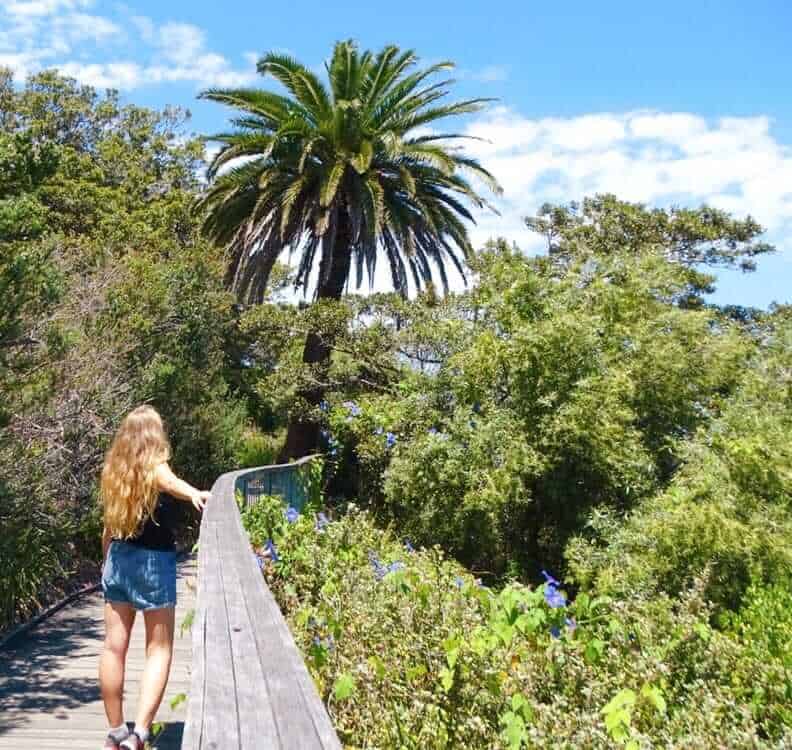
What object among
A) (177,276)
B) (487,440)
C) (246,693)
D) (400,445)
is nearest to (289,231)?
(177,276)

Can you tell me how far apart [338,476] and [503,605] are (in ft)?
37.2

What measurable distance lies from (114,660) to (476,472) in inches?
330

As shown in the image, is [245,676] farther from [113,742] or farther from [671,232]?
[671,232]

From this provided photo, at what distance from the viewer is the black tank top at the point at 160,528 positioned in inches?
161

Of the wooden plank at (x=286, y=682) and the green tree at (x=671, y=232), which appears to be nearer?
the wooden plank at (x=286, y=682)

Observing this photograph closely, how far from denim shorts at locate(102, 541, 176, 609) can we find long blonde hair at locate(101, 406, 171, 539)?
91 mm

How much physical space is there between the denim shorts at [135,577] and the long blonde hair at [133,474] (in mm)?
91

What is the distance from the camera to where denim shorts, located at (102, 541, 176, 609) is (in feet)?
13.4

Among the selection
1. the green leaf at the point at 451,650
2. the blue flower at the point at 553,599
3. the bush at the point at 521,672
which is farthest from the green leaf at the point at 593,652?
the green leaf at the point at 451,650

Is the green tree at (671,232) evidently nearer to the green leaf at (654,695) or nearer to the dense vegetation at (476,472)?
the dense vegetation at (476,472)

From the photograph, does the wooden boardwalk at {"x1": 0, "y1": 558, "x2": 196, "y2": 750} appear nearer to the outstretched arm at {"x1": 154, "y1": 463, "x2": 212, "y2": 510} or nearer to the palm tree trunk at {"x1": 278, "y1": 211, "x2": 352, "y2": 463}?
the outstretched arm at {"x1": 154, "y1": 463, "x2": 212, "y2": 510}

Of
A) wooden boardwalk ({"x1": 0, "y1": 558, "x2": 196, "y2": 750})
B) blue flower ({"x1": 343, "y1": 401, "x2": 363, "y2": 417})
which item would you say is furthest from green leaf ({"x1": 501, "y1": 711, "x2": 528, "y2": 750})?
blue flower ({"x1": 343, "y1": 401, "x2": 363, "y2": 417})

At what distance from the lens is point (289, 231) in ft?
63.0

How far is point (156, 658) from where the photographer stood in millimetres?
4086
